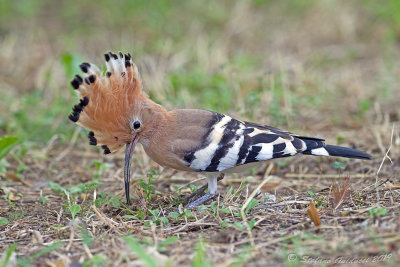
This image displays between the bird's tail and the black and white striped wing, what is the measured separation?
0.05 metres

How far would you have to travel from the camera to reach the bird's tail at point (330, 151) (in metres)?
3.89

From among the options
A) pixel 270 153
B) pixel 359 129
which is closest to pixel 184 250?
pixel 270 153

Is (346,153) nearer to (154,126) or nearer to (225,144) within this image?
(225,144)

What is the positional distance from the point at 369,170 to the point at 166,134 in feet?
5.54

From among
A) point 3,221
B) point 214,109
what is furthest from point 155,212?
point 214,109

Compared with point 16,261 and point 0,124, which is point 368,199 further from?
point 0,124

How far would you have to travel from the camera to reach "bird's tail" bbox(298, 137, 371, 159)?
3.89 meters

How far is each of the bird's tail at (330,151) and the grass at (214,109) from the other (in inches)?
4.0

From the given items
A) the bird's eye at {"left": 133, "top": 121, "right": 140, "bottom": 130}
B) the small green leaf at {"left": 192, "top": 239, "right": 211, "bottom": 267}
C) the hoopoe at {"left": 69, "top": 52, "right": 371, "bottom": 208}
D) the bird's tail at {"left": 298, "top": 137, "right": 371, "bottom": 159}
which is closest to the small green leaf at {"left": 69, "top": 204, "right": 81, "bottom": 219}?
the hoopoe at {"left": 69, "top": 52, "right": 371, "bottom": 208}

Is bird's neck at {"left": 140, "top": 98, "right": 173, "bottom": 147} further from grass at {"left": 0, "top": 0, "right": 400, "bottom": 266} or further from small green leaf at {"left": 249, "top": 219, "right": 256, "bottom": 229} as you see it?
small green leaf at {"left": 249, "top": 219, "right": 256, "bottom": 229}

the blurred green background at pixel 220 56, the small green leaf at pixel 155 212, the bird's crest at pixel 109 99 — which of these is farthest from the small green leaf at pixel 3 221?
the blurred green background at pixel 220 56

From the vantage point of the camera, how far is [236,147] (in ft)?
12.8

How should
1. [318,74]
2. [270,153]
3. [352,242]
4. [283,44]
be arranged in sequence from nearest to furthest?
[352,242] → [270,153] → [318,74] → [283,44]

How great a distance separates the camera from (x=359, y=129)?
5520 millimetres
